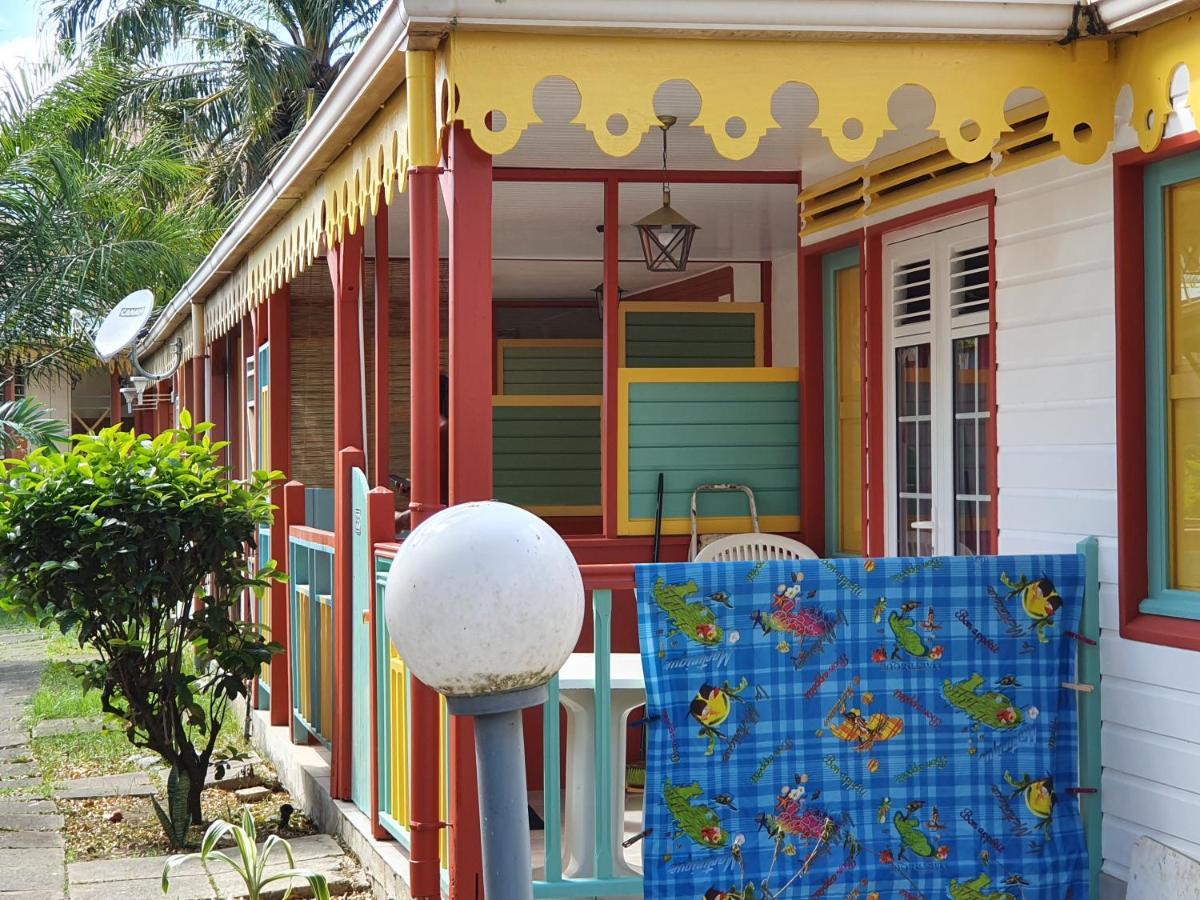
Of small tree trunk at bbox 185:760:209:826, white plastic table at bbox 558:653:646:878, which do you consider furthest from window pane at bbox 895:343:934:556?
small tree trunk at bbox 185:760:209:826

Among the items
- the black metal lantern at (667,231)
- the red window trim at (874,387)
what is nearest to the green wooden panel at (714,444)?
the red window trim at (874,387)

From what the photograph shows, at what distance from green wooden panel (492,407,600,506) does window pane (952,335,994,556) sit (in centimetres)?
458

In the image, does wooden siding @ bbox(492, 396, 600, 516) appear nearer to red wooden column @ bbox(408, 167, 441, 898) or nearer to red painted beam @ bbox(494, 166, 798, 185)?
red painted beam @ bbox(494, 166, 798, 185)

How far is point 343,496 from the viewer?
6512 mm

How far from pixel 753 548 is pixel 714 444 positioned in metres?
0.51

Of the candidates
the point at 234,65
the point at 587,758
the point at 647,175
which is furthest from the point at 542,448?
the point at 234,65

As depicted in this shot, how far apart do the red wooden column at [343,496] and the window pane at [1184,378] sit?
3374 millimetres

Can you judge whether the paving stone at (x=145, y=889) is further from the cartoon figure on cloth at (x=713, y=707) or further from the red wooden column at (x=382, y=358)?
the cartoon figure on cloth at (x=713, y=707)

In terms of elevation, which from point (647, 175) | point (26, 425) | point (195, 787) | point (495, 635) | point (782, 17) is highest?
point (647, 175)

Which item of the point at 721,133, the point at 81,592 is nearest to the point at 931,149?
the point at 721,133

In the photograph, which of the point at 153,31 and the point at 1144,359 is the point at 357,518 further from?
the point at 153,31

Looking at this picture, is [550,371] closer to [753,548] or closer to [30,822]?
[753,548]

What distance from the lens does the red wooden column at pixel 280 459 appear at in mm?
8703

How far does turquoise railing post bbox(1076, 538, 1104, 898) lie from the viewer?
14.9ft
